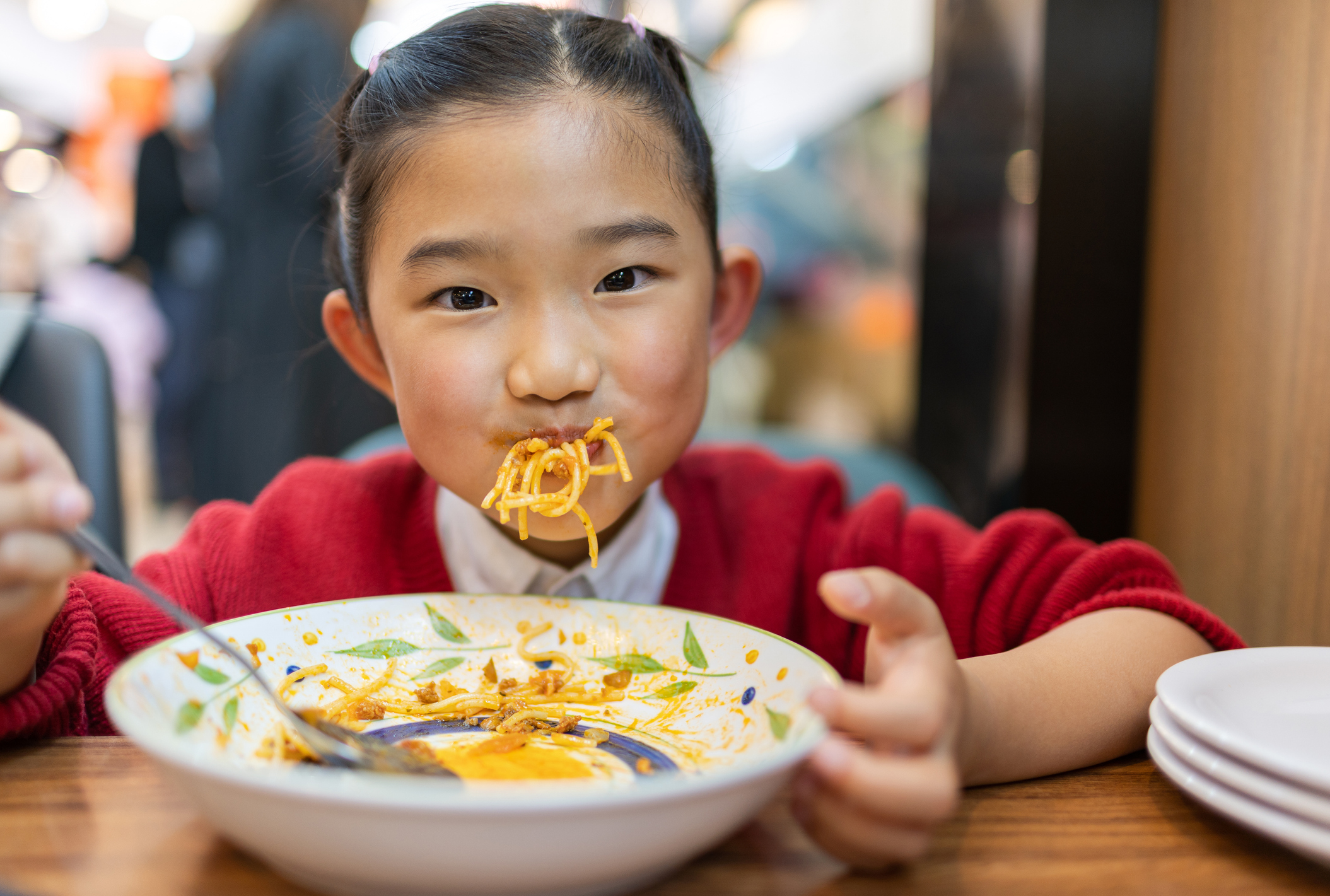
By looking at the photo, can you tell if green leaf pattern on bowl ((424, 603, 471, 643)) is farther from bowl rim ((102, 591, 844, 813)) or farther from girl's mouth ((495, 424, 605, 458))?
bowl rim ((102, 591, 844, 813))

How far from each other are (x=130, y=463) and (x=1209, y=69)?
7.69m

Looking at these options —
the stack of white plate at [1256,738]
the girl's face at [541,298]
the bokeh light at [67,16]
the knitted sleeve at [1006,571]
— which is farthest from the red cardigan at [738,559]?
the bokeh light at [67,16]

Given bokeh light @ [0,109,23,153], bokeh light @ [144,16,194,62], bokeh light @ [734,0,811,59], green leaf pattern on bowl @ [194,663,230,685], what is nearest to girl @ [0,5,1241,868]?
green leaf pattern on bowl @ [194,663,230,685]

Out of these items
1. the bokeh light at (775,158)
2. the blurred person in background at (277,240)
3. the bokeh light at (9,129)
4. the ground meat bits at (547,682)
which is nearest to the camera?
the ground meat bits at (547,682)

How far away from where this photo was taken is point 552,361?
80cm

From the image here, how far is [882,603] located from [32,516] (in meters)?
0.50

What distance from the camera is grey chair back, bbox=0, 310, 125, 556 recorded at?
3.83 feet

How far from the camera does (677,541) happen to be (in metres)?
1.20

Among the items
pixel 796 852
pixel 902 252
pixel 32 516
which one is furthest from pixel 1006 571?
pixel 902 252

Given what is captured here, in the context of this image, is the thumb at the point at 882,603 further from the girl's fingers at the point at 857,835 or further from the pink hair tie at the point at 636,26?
the pink hair tie at the point at 636,26

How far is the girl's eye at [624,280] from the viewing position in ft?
2.89

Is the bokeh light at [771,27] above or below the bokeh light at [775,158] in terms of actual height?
above

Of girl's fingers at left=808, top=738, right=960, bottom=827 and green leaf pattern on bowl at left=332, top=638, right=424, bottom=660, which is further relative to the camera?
green leaf pattern on bowl at left=332, top=638, right=424, bottom=660

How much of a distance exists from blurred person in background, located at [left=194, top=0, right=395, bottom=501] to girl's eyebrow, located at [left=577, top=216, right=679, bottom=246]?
3.57ft
